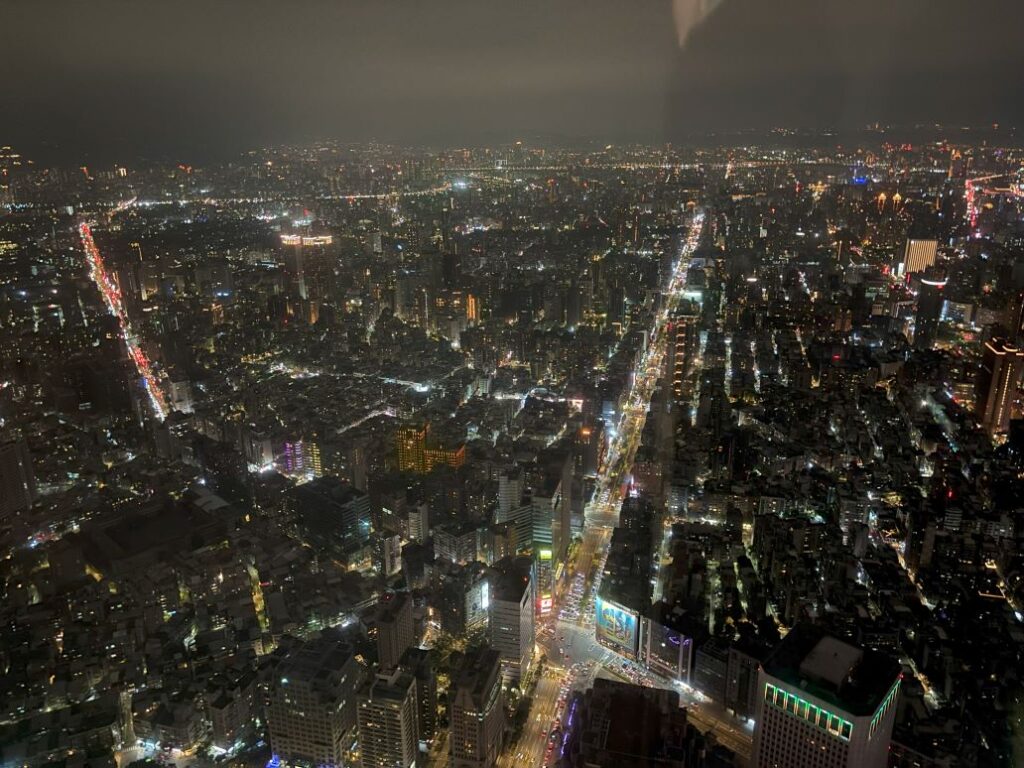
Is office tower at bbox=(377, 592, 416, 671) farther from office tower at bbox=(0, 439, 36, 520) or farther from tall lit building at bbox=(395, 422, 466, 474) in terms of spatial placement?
office tower at bbox=(0, 439, 36, 520)

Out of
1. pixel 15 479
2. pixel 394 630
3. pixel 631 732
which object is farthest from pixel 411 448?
pixel 631 732

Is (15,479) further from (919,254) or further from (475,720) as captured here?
(919,254)

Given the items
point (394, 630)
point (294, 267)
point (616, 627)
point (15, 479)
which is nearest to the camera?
point (394, 630)

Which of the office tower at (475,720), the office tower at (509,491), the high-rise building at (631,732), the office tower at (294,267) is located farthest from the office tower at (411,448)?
the office tower at (294,267)

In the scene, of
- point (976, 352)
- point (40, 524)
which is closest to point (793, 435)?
point (976, 352)

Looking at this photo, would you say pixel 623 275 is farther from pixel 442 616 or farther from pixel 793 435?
pixel 442 616

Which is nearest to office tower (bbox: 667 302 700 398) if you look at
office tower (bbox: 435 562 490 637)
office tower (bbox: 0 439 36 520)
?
office tower (bbox: 435 562 490 637)
